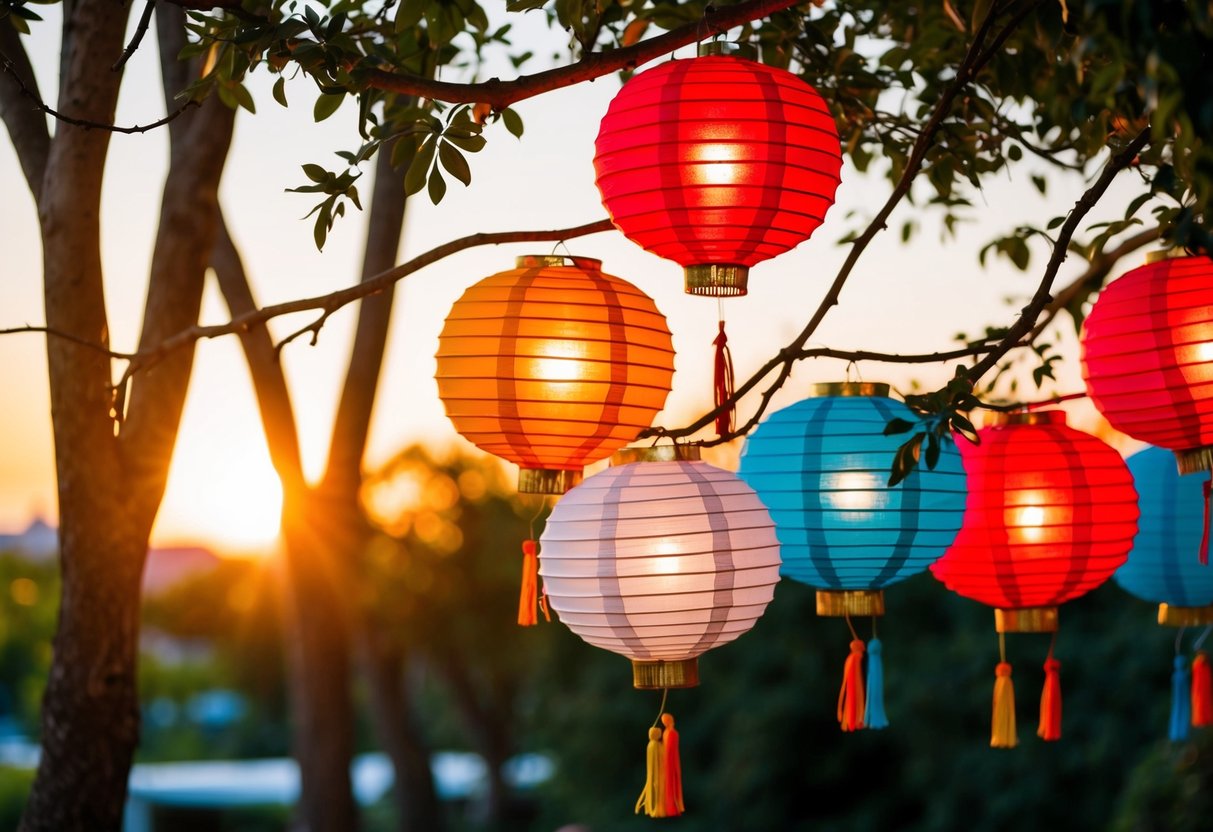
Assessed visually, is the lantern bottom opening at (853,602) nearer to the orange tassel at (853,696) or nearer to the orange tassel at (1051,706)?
the orange tassel at (853,696)

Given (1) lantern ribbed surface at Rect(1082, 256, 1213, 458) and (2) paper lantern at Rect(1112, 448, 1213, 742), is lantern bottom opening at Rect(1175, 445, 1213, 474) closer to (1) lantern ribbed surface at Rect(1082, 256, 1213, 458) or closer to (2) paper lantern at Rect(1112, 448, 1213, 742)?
(1) lantern ribbed surface at Rect(1082, 256, 1213, 458)

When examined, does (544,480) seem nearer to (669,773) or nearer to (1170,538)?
(669,773)

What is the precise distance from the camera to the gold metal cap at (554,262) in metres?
2.17

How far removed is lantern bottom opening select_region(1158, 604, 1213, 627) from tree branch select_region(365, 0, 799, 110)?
1.51 metres

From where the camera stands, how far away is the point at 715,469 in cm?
196

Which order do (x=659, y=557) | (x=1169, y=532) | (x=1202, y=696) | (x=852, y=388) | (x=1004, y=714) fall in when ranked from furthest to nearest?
(x=1202, y=696) < (x=1169, y=532) < (x=1004, y=714) < (x=852, y=388) < (x=659, y=557)

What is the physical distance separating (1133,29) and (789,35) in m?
1.66

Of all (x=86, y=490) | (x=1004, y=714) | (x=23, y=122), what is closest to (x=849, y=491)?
(x=1004, y=714)

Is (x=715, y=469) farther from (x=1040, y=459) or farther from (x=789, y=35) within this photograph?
(x=789, y=35)

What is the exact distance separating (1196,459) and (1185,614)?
2.10 ft

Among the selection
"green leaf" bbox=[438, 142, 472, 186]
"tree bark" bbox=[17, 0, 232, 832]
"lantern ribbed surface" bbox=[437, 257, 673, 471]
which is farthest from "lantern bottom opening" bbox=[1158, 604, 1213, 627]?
"tree bark" bbox=[17, 0, 232, 832]

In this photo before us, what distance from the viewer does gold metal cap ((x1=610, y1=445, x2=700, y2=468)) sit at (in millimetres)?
1960

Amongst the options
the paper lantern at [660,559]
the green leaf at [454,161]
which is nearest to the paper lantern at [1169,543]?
the paper lantern at [660,559]

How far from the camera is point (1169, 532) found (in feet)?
8.81
